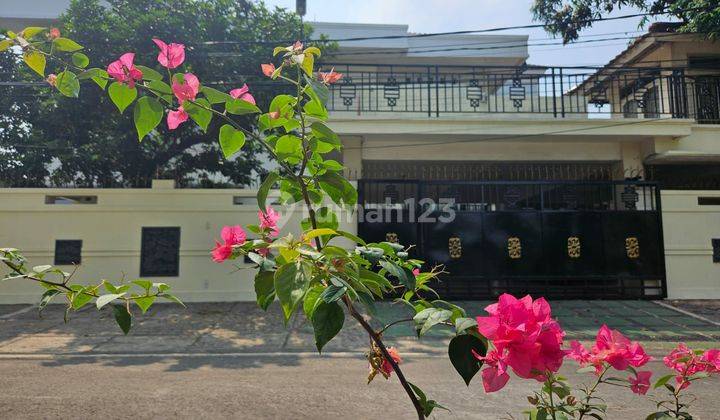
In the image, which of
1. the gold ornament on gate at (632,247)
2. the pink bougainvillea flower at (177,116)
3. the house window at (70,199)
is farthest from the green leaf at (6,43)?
the gold ornament on gate at (632,247)

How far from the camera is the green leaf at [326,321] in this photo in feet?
2.75

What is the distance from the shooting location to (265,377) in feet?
15.6

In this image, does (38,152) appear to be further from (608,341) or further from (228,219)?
(608,341)

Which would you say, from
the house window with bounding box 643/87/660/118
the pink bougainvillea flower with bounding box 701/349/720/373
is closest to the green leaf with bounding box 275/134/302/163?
the pink bougainvillea flower with bounding box 701/349/720/373

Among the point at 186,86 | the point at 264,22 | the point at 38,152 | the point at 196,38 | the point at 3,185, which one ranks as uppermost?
the point at 264,22

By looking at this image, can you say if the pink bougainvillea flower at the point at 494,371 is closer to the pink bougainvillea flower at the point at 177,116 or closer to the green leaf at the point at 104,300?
the green leaf at the point at 104,300

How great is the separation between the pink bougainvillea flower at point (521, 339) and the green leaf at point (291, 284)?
362 mm

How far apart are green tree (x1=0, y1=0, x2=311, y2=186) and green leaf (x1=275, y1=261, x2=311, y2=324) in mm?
10244

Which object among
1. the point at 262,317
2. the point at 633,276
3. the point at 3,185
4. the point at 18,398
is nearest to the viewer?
the point at 18,398

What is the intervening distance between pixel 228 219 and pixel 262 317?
2689 millimetres

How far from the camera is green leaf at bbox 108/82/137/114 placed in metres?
1.10

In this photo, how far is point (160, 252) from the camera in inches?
377

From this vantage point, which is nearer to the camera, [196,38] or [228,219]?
[228,219]

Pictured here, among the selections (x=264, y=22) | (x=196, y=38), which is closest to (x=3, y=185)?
(x=196, y=38)
